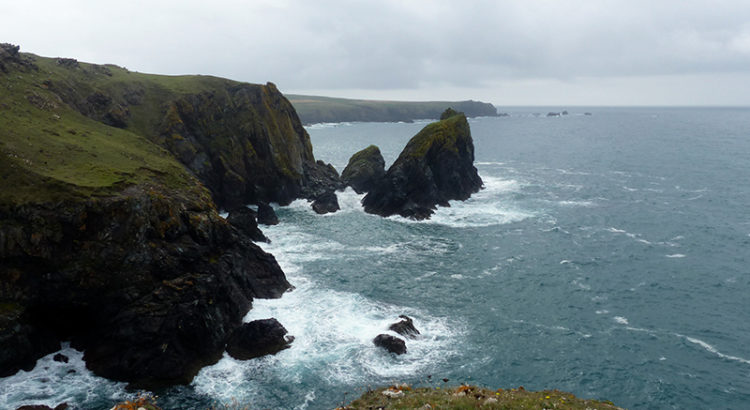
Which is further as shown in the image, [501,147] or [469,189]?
[501,147]

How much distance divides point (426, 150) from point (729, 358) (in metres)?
53.7

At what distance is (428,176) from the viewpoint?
7838 cm

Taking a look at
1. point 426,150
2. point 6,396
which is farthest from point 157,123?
point 6,396

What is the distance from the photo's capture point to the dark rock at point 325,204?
76.7 metres

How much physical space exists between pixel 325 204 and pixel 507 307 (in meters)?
42.1

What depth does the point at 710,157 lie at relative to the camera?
434 ft

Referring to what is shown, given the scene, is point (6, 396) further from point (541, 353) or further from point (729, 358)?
point (729, 358)

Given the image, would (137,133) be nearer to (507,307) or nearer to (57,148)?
(57,148)

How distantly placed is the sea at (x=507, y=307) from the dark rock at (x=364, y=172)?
35.9 feet

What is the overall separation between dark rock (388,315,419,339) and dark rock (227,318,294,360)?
8.53 meters

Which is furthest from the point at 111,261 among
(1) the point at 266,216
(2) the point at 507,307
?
(1) the point at 266,216

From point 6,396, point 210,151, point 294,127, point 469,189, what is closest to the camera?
point 6,396

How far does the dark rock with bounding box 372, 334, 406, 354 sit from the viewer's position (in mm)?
34812

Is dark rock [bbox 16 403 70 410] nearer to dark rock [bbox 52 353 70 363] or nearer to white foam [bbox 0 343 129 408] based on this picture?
white foam [bbox 0 343 129 408]
